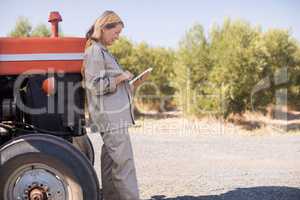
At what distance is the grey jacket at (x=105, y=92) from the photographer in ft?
9.95

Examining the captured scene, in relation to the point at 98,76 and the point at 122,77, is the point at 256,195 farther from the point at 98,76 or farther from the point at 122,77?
the point at 98,76

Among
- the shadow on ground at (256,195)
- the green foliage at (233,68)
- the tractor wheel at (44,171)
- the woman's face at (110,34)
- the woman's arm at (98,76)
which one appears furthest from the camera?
the green foliage at (233,68)

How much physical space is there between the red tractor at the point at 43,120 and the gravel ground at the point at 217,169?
1615mm

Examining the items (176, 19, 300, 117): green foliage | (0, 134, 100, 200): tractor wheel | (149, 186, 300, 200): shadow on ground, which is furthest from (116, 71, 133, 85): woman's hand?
(176, 19, 300, 117): green foliage

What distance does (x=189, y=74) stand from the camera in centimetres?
1842

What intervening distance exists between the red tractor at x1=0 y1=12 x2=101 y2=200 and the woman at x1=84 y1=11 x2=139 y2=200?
7.7 inches

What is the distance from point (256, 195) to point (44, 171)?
2422mm

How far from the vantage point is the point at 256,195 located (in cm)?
445

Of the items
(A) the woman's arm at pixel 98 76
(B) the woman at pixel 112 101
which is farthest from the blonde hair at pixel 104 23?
(A) the woman's arm at pixel 98 76

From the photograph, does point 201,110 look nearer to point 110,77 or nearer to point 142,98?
point 142,98

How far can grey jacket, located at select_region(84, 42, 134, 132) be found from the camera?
3.03 m

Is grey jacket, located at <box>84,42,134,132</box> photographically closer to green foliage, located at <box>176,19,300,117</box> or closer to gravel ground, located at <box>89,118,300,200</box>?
gravel ground, located at <box>89,118,300,200</box>

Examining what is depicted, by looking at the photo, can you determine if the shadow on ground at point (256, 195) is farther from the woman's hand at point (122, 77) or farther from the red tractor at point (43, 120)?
the woman's hand at point (122, 77)

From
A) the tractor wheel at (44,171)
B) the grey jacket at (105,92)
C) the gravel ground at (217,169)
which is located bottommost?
the gravel ground at (217,169)
